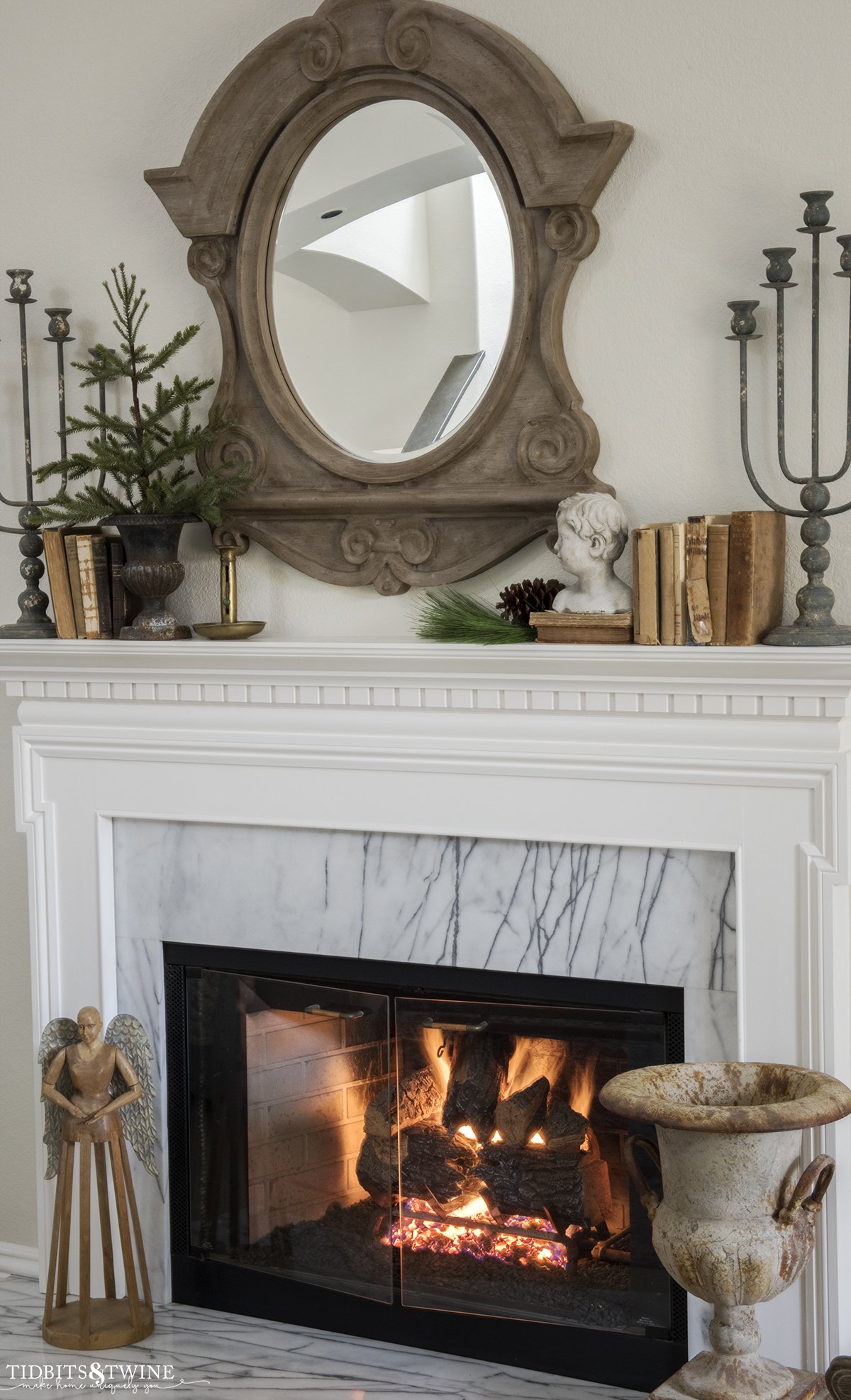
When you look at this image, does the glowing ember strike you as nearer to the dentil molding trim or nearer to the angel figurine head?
the angel figurine head

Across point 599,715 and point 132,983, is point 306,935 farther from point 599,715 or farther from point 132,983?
point 599,715

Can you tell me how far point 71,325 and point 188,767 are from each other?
0.94 m

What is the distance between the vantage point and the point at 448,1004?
103 inches

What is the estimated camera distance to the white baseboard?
10.2 feet

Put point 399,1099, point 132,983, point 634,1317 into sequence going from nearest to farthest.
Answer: point 634,1317 → point 399,1099 → point 132,983

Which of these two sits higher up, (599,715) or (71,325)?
(71,325)

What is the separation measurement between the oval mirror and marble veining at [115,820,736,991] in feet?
2.41

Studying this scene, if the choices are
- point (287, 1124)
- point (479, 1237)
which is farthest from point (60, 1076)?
point (479, 1237)

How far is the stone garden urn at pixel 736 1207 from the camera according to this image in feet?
6.54

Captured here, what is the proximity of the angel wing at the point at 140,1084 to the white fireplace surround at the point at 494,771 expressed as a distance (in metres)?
0.10

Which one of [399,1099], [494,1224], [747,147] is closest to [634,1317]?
[494,1224]

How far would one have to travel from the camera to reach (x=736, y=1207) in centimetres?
204

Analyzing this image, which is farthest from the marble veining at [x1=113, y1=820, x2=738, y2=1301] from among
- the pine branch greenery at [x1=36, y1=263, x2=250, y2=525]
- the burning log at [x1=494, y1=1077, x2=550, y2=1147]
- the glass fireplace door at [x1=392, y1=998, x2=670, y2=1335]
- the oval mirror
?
the oval mirror

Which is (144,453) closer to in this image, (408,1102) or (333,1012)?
(333,1012)
